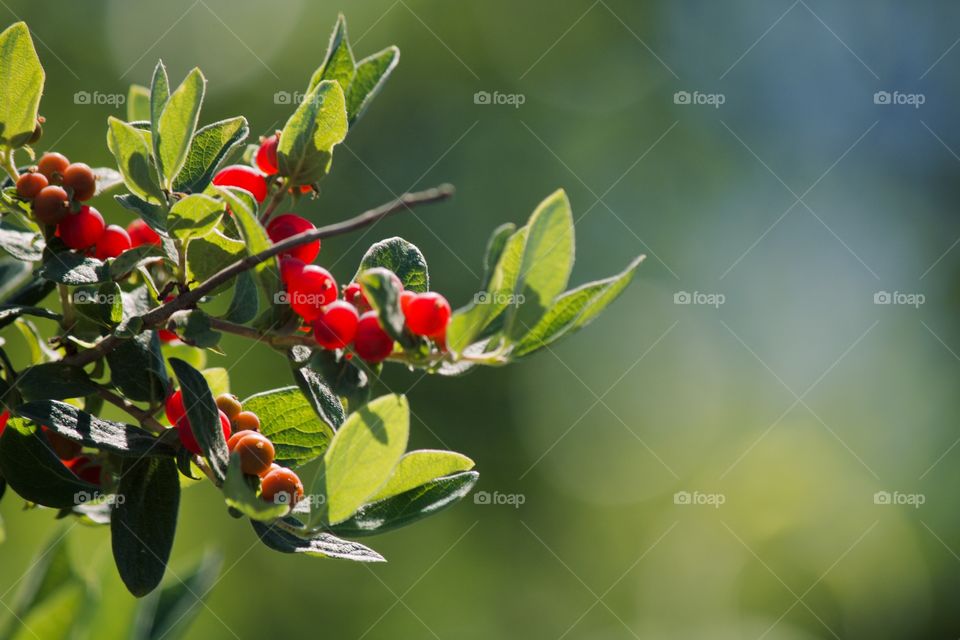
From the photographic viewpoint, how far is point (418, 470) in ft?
2.83

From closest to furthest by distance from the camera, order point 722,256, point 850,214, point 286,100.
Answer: point 286,100, point 722,256, point 850,214

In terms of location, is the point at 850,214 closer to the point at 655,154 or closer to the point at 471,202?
the point at 655,154

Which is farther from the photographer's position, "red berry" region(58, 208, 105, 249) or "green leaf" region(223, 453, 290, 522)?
"red berry" region(58, 208, 105, 249)

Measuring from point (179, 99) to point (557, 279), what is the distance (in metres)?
0.45

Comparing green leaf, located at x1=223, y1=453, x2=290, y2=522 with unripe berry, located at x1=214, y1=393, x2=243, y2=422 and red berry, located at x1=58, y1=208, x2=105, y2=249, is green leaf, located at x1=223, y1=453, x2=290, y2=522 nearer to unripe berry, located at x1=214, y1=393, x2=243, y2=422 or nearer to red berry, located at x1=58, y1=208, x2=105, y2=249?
unripe berry, located at x1=214, y1=393, x2=243, y2=422

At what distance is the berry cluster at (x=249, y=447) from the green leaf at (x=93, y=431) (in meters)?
0.03

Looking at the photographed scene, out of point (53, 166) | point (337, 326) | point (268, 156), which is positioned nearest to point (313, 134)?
point (268, 156)

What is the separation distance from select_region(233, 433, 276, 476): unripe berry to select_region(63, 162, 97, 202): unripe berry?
35cm

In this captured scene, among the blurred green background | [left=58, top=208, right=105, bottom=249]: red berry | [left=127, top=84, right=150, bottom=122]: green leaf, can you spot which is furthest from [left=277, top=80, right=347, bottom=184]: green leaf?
the blurred green background

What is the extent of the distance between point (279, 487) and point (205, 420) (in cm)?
9

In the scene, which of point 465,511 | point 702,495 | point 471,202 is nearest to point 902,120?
point 702,495

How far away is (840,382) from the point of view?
550cm

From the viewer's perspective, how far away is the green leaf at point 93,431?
0.85m

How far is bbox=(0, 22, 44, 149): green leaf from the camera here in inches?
36.6
